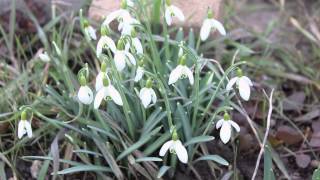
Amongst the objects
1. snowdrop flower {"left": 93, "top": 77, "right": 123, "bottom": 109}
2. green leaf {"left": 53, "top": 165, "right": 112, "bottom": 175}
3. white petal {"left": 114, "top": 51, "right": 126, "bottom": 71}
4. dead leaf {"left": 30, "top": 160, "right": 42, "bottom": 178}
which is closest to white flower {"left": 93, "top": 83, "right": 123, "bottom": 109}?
snowdrop flower {"left": 93, "top": 77, "right": 123, "bottom": 109}

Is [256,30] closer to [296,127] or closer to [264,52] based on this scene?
[264,52]

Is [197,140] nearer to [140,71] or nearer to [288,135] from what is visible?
Answer: [140,71]

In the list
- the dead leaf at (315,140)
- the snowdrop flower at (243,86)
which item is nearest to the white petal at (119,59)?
the snowdrop flower at (243,86)

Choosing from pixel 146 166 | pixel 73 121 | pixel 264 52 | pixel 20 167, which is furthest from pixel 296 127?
pixel 20 167

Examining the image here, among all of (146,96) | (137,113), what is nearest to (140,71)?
(146,96)

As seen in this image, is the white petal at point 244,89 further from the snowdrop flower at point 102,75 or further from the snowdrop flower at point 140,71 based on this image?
the snowdrop flower at point 102,75

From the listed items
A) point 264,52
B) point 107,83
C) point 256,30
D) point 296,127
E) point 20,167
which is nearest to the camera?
point 107,83

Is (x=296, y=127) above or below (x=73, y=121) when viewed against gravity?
below

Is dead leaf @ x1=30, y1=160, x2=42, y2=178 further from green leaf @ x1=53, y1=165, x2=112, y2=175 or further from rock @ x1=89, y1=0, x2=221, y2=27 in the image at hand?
rock @ x1=89, y1=0, x2=221, y2=27
